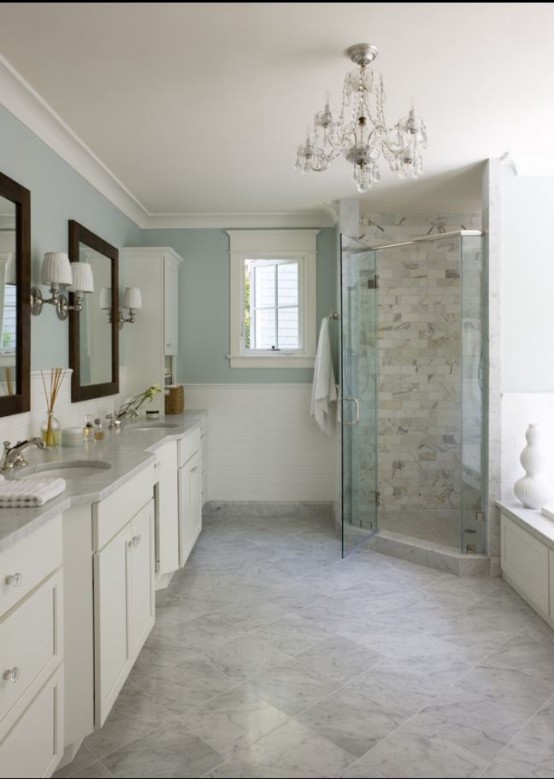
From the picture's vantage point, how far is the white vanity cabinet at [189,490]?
11.9 feet

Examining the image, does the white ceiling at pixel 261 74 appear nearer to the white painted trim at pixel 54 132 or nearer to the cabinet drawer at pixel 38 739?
the white painted trim at pixel 54 132

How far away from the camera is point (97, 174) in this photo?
370 centimetres

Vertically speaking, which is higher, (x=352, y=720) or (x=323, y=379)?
(x=323, y=379)

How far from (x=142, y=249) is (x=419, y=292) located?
7.25 feet

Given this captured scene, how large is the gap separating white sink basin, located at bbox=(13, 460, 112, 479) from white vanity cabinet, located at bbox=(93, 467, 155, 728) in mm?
194

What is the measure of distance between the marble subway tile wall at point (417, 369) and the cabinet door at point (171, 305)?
1607 mm

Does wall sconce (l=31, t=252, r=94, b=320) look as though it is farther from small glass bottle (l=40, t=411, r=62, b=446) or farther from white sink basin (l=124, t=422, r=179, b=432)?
white sink basin (l=124, t=422, r=179, b=432)

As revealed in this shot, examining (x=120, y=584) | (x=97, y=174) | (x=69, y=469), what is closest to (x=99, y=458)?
(x=69, y=469)

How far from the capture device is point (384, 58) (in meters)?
2.37

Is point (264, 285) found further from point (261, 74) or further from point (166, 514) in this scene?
point (261, 74)

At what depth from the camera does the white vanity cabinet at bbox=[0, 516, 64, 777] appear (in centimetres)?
144

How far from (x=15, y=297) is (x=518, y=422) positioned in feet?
9.43

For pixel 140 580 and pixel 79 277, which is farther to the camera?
pixel 79 277

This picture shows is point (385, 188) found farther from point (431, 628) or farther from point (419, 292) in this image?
point (431, 628)
